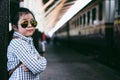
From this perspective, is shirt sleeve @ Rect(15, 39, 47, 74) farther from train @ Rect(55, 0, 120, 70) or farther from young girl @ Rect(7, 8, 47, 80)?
train @ Rect(55, 0, 120, 70)

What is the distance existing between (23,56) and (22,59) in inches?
1.0

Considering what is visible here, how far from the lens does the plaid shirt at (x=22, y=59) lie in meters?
2.91

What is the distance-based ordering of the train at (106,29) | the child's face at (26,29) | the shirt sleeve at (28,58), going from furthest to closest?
the train at (106,29) < the child's face at (26,29) < the shirt sleeve at (28,58)

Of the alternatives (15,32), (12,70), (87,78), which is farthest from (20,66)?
(87,78)

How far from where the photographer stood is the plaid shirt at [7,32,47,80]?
9.55ft

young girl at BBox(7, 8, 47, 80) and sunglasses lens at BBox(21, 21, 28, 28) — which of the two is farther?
sunglasses lens at BBox(21, 21, 28, 28)

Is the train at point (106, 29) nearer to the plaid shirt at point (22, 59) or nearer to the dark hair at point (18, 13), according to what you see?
the dark hair at point (18, 13)

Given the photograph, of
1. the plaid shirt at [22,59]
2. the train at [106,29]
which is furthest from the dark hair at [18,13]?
the train at [106,29]

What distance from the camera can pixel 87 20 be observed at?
19.8m

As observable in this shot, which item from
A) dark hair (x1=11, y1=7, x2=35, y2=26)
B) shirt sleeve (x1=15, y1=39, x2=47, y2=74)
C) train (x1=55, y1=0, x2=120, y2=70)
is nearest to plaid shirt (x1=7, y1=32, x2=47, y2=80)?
shirt sleeve (x1=15, y1=39, x2=47, y2=74)

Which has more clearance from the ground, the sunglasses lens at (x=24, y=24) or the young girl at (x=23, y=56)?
the sunglasses lens at (x=24, y=24)

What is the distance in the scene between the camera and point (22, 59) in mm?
2906

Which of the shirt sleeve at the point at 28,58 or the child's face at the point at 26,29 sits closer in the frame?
the shirt sleeve at the point at 28,58

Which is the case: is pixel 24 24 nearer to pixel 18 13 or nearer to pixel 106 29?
pixel 18 13
